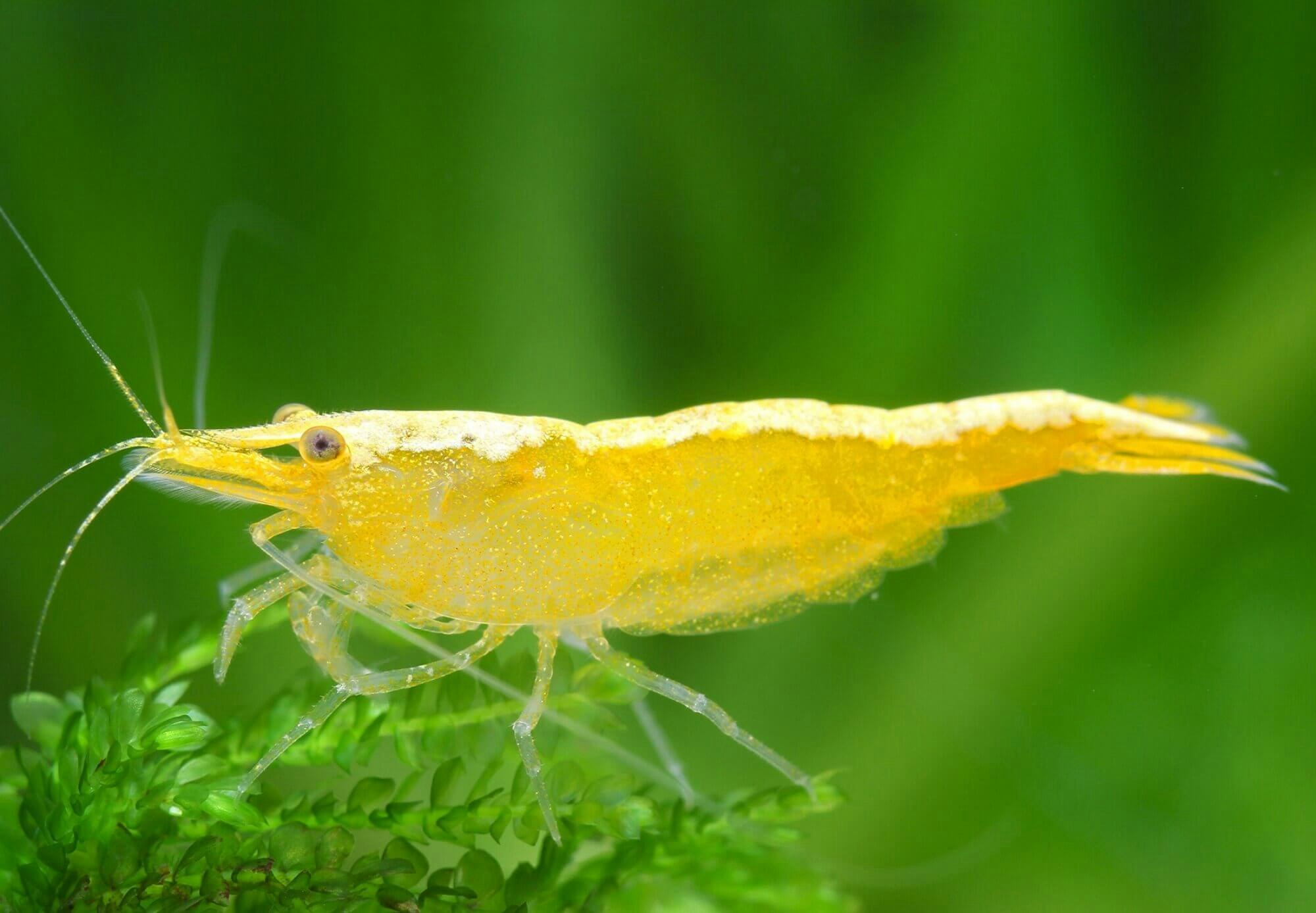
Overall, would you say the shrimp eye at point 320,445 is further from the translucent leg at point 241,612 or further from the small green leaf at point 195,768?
the small green leaf at point 195,768

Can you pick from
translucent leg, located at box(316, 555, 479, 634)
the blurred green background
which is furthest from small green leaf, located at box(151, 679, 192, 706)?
the blurred green background

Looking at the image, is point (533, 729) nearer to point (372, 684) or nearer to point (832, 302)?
point (372, 684)

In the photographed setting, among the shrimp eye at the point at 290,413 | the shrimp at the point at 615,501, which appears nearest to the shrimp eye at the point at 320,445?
the shrimp at the point at 615,501

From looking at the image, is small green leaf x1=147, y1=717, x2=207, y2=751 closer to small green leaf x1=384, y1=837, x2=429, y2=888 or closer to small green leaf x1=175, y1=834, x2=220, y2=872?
small green leaf x1=175, y1=834, x2=220, y2=872

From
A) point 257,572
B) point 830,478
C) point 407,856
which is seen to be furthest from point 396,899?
point 830,478

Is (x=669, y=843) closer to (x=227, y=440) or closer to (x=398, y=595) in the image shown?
(x=398, y=595)
